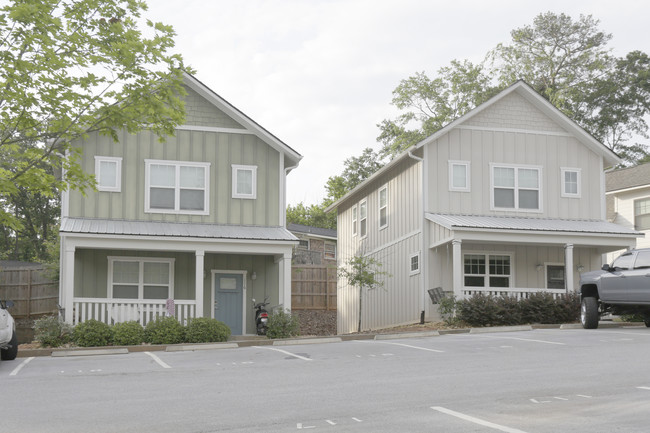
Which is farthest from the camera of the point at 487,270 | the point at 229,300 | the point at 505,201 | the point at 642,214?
the point at 642,214

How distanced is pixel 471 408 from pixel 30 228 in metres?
43.8

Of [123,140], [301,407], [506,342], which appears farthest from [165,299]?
[301,407]

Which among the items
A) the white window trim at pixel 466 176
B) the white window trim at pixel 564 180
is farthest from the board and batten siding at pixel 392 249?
the white window trim at pixel 564 180

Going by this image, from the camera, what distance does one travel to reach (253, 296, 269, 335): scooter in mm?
23719

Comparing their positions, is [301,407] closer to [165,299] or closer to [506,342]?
[506,342]

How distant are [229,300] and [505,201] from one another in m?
9.48

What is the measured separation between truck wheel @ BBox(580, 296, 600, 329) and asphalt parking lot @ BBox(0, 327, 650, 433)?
3.89 metres

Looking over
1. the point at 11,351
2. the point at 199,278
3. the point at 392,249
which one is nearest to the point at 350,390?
the point at 11,351

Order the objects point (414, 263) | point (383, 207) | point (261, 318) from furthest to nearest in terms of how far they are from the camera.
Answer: point (383, 207)
point (414, 263)
point (261, 318)

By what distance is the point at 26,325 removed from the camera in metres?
28.9

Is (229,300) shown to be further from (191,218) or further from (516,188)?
(516,188)

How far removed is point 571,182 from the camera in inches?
1107

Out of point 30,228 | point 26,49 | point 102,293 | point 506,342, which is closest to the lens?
point 26,49

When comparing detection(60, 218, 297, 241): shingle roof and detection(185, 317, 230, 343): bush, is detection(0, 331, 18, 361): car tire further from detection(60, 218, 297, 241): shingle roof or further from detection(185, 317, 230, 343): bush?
detection(60, 218, 297, 241): shingle roof
